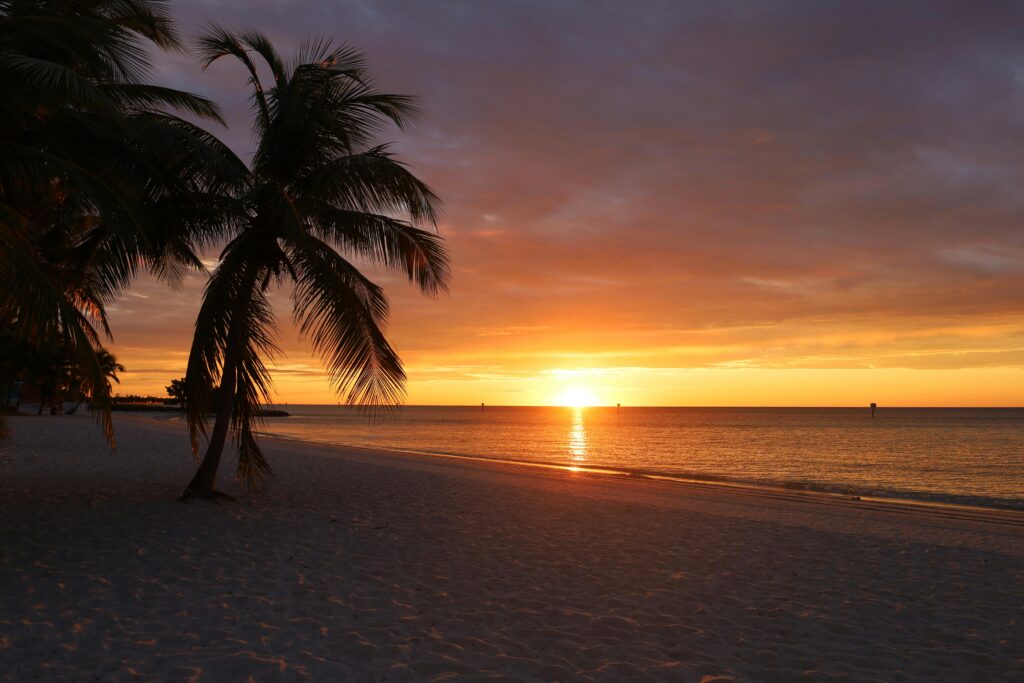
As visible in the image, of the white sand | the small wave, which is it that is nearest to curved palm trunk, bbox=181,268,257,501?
the white sand

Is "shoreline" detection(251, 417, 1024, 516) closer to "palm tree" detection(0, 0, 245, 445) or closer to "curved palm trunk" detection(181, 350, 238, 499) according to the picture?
"curved palm trunk" detection(181, 350, 238, 499)

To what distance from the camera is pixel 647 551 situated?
9.33m

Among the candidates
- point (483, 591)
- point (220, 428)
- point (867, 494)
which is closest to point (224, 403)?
point (220, 428)

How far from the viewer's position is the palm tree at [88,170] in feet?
22.4

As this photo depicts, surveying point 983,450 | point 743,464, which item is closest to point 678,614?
point 743,464

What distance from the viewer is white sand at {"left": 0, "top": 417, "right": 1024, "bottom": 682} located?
16.9 ft

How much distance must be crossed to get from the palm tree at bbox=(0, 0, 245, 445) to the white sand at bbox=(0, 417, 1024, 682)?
7.06ft

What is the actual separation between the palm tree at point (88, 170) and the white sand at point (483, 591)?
7.06ft

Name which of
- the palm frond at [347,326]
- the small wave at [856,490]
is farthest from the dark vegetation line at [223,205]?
the small wave at [856,490]

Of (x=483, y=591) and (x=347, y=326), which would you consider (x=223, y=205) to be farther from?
(x=483, y=591)

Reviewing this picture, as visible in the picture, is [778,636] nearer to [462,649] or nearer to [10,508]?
[462,649]

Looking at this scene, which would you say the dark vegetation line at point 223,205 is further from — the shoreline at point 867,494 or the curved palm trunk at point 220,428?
the shoreline at point 867,494

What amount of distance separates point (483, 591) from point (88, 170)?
7.19 meters

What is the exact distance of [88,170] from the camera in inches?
334
